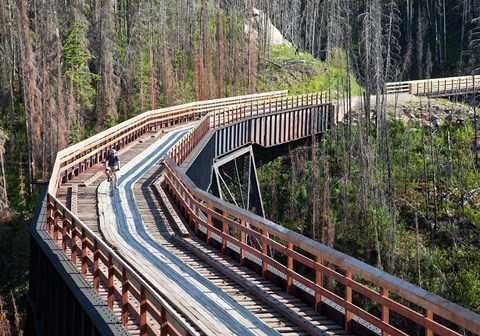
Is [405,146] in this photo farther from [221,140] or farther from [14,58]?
[14,58]

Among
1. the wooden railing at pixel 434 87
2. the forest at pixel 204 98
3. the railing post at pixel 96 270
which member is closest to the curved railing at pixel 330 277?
the railing post at pixel 96 270

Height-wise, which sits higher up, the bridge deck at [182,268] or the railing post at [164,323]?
the railing post at [164,323]

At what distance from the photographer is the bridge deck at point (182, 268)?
12156 millimetres

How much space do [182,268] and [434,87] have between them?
53.5 metres

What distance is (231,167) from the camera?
54.9m

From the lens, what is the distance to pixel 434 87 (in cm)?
6619

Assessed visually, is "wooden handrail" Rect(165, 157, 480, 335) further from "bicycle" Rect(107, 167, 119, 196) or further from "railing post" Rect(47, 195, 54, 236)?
"bicycle" Rect(107, 167, 119, 196)

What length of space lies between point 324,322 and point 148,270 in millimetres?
4595

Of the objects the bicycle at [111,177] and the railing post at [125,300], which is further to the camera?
the bicycle at [111,177]

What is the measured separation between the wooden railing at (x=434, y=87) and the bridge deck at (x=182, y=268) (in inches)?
1594

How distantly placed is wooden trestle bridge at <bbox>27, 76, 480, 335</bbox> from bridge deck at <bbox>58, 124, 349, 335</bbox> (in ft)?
0.08

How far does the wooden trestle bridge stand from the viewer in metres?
10.8

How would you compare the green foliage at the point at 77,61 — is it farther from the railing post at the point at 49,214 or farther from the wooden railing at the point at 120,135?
the railing post at the point at 49,214

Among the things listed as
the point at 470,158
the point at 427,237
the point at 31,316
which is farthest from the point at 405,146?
the point at 31,316
